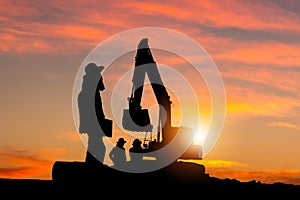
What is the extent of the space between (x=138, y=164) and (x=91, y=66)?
5408 mm

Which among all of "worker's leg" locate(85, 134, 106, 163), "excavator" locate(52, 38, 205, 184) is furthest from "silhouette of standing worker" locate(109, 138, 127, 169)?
"worker's leg" locate(85, 134, 106, 163)

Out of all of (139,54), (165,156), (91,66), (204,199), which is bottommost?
(204,199)

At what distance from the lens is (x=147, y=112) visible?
98.4ft

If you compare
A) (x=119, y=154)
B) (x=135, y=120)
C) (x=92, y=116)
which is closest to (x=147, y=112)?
(x=135, y=120)

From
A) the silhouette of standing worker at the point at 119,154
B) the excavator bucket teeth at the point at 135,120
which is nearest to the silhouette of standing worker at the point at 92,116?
the silhouette of standing worker at the point at 119,154

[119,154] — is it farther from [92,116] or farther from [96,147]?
[92,116]

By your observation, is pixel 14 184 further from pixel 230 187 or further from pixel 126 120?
pixel 230 187

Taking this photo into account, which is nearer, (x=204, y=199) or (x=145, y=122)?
(x=204, y=199)

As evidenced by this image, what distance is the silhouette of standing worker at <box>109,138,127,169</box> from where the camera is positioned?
91.9ft

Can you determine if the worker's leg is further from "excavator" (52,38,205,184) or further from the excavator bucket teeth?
the excavator bucket teeth

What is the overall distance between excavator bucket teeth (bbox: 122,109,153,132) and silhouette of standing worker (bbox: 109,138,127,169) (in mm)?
1281

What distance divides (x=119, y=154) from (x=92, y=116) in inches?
103

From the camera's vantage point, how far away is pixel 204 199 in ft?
91.0

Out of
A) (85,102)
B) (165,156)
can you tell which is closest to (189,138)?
(165,156)
